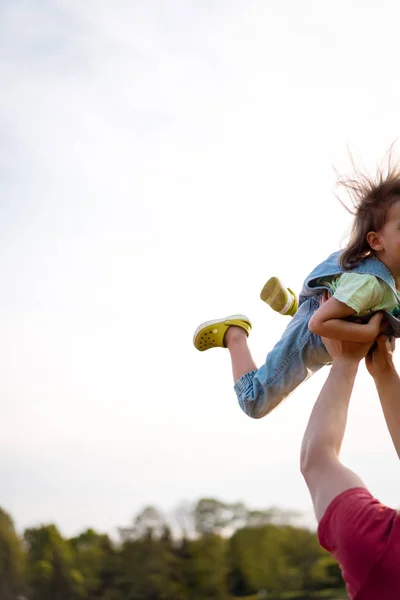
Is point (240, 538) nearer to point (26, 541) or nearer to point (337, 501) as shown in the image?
point (26, 541)

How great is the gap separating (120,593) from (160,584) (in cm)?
279

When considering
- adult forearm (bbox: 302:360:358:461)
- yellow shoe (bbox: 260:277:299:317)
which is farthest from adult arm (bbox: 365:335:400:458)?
yellow shoe (bbox: 260:277:299:317)

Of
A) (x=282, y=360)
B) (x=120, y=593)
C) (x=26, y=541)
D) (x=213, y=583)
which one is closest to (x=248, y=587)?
(x=213, y=583)

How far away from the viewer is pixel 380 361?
11.7ft

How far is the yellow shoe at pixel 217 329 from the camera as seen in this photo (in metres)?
5.11

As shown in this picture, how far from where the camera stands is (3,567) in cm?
5056

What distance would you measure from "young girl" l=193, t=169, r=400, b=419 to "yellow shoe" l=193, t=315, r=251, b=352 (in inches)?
3.6

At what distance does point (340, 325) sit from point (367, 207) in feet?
2.32

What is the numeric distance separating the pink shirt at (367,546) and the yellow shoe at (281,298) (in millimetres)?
2689

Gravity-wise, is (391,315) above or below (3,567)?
below

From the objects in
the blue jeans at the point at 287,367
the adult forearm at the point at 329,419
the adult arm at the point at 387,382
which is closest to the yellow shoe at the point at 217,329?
the blue jeans at the point at 287,367

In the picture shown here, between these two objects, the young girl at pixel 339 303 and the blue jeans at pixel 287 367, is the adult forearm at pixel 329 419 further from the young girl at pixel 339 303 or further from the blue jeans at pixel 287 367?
the blue jeans at pixel 287 367

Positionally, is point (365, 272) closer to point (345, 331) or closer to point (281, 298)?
point (345, 331)

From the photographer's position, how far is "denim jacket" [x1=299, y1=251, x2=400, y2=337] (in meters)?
3.91
